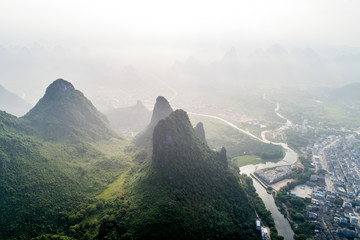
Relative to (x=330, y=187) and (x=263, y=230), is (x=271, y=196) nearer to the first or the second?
(x=263, y=230)

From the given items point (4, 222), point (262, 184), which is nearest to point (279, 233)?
point (262, 184)

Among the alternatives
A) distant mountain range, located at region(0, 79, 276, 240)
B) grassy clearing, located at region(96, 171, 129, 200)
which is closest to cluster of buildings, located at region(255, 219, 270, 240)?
distant mountain range, located at region(0, 79, 276, 240)

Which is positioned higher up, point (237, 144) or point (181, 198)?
point (181, 198)

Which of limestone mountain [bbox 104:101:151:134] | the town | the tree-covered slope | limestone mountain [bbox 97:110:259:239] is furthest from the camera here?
limestone mountain [bbox 104:101:151:134]

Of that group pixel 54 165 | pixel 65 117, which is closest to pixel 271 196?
pixel 54 165

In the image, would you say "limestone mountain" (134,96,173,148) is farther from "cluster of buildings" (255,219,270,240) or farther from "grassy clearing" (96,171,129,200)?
"cluster of buildings" (255,219,270,240)

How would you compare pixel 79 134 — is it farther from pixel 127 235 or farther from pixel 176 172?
pixel 127 235
